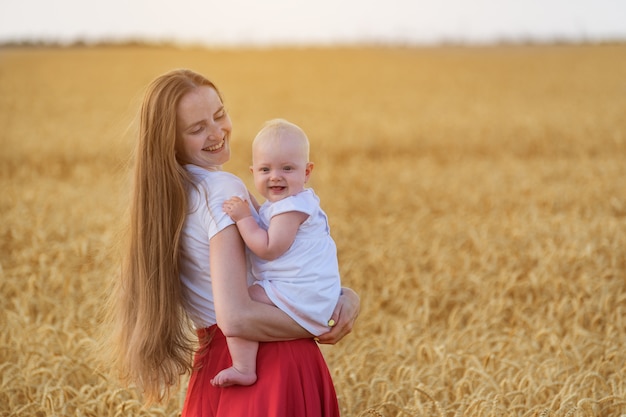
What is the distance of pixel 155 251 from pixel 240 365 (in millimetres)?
477

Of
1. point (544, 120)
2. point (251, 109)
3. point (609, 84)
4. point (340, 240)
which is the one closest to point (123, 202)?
point (340, 240)

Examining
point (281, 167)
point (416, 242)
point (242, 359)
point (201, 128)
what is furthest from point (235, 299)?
point (416, 242)

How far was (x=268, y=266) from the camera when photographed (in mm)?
2838

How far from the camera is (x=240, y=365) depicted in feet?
9.25

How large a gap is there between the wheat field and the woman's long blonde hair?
0.84 ft

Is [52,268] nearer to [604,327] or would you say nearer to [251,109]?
[604,327]

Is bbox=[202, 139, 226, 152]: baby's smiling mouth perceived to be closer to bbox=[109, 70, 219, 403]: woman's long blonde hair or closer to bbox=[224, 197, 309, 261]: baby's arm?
bbox=[109, 70, 219, 403]: woman's long blonde hair

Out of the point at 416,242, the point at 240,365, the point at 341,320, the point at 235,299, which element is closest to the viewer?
the point at 235,299

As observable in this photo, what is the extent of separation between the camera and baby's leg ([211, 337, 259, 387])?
2805mm

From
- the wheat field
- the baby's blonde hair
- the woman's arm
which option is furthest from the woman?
the wheat field

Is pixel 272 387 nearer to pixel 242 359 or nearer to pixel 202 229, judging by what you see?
pixel 242 359

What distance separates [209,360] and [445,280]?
4453mm

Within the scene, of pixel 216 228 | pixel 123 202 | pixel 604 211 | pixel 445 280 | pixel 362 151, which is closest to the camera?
pixel 216 228

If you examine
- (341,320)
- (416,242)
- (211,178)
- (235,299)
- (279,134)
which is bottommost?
(416,242)
